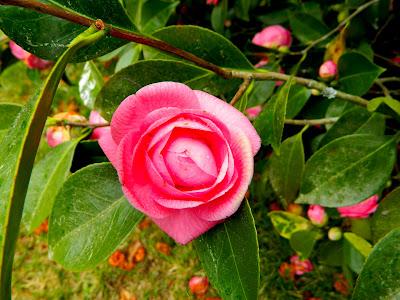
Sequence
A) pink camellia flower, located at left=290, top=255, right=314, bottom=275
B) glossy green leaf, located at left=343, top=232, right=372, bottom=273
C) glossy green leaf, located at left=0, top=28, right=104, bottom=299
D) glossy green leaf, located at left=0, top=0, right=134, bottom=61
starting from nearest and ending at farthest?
glossy green leaf, located at left=0, top=28, right=104, bottom=299 < glossy green leaf, located at left=0, top=0, right=134, bottom=61 < glossy green leaf, located at left=343, top=232, right=372, bottom=273 < pink camellia flower, located at left=290, top=255, right=314, bottom=275

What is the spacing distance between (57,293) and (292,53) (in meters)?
1.44

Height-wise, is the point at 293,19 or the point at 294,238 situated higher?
the point at 293,19

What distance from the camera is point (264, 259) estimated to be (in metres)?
1.81

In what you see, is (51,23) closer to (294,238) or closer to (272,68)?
(272,68)

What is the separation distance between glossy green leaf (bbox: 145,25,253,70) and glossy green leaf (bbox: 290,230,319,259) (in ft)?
1.99

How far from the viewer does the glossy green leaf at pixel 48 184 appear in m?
1.01

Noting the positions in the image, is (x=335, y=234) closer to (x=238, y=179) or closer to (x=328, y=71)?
(x=328, y=71)

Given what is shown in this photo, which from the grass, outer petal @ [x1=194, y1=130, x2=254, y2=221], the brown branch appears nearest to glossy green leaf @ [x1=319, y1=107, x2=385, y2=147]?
the brown branch

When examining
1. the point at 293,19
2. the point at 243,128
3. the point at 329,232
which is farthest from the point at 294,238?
the point at 243,128

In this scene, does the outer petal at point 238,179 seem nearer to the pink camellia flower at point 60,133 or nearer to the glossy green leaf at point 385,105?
the glossy green leaf at point 385,105

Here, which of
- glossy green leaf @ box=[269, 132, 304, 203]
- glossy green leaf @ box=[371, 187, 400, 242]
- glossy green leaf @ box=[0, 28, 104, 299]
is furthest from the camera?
glossy green leaf @ box=[269, 132, 304, 203]

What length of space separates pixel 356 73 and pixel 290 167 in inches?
10.9

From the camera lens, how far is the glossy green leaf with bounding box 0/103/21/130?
0.98 metres

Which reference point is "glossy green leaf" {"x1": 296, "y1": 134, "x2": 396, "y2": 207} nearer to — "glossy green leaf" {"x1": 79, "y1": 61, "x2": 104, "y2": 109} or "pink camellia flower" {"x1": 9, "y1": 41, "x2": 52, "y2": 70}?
"glossy green leaf" {"x1": 79, "y1": 61, "x2": 104, "y2": 109}
